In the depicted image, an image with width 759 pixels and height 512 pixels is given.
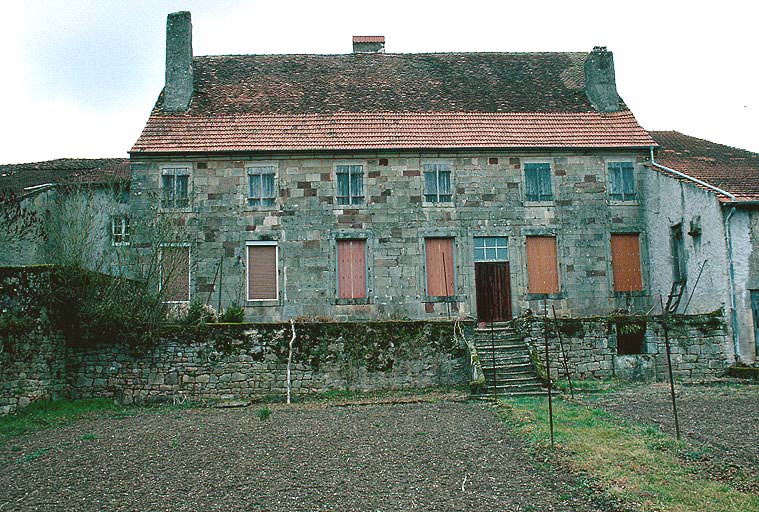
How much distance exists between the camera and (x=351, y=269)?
69.2 ft

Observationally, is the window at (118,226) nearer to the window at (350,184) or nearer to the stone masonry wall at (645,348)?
the window at (350,184)

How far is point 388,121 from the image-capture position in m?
22.4

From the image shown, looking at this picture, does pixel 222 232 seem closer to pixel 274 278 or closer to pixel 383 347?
pixel 274 278

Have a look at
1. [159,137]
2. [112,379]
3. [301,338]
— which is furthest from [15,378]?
[159,137]

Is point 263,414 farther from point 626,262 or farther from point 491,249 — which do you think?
point 626,262

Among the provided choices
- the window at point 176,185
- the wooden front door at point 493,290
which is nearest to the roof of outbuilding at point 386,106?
the window at point 176,185

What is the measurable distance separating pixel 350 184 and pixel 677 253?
30.9 feet

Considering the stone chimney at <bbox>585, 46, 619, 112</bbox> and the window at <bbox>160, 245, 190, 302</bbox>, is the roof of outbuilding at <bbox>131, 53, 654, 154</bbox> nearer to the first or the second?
the stone chimney at <bbox>585, 46, 619, 112</bbox>

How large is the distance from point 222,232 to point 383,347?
6534mm

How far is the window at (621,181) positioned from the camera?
21938 millimetres

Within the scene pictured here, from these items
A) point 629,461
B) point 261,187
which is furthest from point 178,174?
point 629,461

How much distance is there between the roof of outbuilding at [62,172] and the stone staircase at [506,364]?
13341mm

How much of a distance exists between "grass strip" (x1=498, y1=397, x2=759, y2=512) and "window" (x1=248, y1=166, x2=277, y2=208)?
1084 centimetres

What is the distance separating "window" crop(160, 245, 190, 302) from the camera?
18344mm
